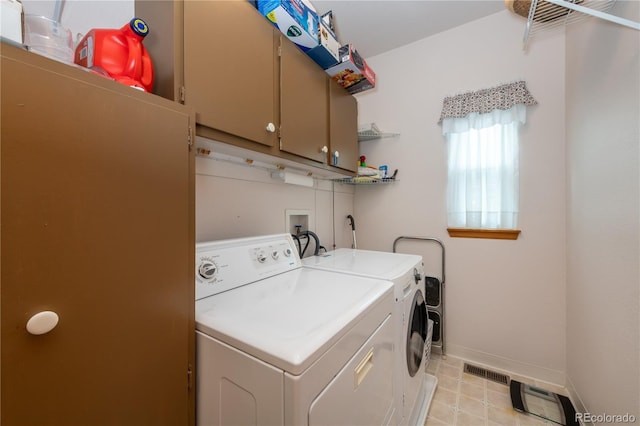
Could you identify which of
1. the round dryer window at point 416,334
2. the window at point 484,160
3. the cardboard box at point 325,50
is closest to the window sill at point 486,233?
the window at point 484,160

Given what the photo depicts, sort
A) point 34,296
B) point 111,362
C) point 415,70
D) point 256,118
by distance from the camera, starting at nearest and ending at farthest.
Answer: point 34,296 → point 111,362 → point 256,118 → point 415,70

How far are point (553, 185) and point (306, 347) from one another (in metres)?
2.25

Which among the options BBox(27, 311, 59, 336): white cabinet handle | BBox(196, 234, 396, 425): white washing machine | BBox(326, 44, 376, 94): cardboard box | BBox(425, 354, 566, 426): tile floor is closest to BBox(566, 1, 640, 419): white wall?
BBox(425, 354, 566, 426): tile floor

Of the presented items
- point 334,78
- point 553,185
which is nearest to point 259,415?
point 334,78

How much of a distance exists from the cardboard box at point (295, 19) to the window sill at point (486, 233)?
1.88 metres

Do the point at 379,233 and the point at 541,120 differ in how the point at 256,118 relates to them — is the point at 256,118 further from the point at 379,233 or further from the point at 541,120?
the point at 541,120

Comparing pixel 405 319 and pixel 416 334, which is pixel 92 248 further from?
pixel 416 334

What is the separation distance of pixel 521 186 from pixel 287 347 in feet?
7.29

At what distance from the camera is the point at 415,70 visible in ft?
7.68

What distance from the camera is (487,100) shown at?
1.99 metres

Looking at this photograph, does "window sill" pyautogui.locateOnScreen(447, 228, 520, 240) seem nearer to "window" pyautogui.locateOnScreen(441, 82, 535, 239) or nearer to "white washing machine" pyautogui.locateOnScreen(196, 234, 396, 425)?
"window" pyautogui.locateOnScreen(441, 82, 535, 239)

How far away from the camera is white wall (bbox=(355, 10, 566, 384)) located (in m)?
1.85

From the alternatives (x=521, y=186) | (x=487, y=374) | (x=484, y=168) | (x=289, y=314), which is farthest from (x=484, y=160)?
(x=289, y=314)

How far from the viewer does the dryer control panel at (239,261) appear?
1.05 meters
